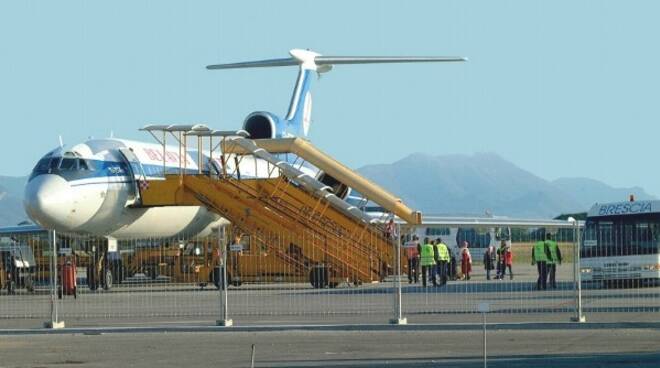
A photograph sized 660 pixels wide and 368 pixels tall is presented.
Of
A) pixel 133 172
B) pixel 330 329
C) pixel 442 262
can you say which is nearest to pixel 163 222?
pixel 133 172

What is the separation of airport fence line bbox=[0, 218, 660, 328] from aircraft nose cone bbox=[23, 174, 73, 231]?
102 centimetres

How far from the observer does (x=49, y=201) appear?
40000mm

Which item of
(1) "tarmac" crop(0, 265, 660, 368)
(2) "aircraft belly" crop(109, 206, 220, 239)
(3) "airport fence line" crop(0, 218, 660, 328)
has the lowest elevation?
(1) "tarmac" crop(0, 265, 660, 368)

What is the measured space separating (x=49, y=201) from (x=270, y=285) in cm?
753

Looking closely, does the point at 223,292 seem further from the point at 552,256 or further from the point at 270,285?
the point at 552,256

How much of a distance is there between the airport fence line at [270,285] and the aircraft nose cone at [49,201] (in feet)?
3.35

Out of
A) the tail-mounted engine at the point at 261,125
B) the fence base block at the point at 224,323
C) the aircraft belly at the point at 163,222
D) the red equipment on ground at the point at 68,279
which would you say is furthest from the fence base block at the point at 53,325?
the tail-mounted engine at the point at 261,125

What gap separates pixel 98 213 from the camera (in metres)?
41.8

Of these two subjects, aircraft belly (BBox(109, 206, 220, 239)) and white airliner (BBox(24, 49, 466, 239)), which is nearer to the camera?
white airliner (BBox(24, 49, 466, 239))

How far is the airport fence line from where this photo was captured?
28.2 meters

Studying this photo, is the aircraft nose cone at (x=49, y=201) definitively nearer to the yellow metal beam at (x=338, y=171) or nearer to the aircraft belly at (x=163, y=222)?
the aircraft belly at (x=163, y=222)

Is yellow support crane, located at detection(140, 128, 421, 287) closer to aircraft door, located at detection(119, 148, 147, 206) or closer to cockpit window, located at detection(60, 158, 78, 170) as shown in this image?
aircraft door, located at detection(119, 148, 147, 206)

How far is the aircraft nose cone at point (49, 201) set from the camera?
3994 centimetres

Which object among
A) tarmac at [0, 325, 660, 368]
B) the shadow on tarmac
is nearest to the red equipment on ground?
tarmac at [0, 325, 660, 368]
